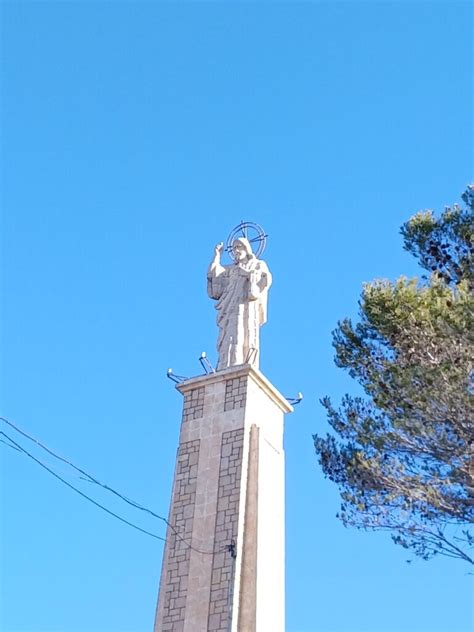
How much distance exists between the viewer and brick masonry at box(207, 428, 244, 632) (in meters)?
13.4

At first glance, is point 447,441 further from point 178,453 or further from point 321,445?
point 178,453

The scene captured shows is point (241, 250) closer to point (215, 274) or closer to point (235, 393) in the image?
point (215, 274)

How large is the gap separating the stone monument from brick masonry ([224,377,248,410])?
2 cm

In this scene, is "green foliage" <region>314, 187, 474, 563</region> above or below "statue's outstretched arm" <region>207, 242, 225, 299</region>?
below

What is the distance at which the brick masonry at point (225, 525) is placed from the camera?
526 inches

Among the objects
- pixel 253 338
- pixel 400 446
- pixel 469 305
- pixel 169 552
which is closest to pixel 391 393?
pixel 400 446

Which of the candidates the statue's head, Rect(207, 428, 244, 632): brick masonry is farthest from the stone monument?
the statue's head

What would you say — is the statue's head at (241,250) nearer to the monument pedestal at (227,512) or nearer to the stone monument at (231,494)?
the stone monument at (231,494)

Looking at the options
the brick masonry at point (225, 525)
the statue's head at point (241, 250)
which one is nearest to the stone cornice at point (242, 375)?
the brick masonry at point (225, 525)

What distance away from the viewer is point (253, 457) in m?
14.6

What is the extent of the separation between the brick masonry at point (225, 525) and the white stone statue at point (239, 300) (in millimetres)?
1540

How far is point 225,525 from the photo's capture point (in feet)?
46.0

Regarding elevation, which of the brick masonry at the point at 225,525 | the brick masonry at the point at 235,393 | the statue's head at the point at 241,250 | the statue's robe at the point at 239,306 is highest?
the statue's head at the point at 241,250

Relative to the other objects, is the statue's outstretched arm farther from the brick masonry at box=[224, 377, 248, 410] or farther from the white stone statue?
the brick masonry at box=[224, 377, 248, 410]
